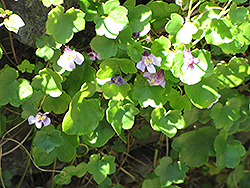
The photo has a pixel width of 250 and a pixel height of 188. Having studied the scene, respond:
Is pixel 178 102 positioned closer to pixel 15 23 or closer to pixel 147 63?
pixel 147 63

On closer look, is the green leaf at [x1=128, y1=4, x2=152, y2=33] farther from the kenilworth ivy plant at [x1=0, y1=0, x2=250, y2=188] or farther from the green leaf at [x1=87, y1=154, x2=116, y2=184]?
the green leaf at [x1=87, y1=154, x2=116, y2=184]

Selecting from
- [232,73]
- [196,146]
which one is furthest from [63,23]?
[196,146]

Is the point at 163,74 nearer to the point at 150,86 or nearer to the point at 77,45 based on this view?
the point at 150,86

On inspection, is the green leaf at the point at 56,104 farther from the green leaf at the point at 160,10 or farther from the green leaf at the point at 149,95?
the green leaf at the point at 160,10

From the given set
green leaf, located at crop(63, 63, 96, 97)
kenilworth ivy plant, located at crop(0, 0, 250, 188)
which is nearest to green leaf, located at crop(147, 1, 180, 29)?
kenilworth ivy plant, located at crop(0, 0, 250, 188)

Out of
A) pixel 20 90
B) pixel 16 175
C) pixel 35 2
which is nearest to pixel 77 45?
pixel 35 2

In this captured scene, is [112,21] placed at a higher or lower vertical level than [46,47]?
higher
